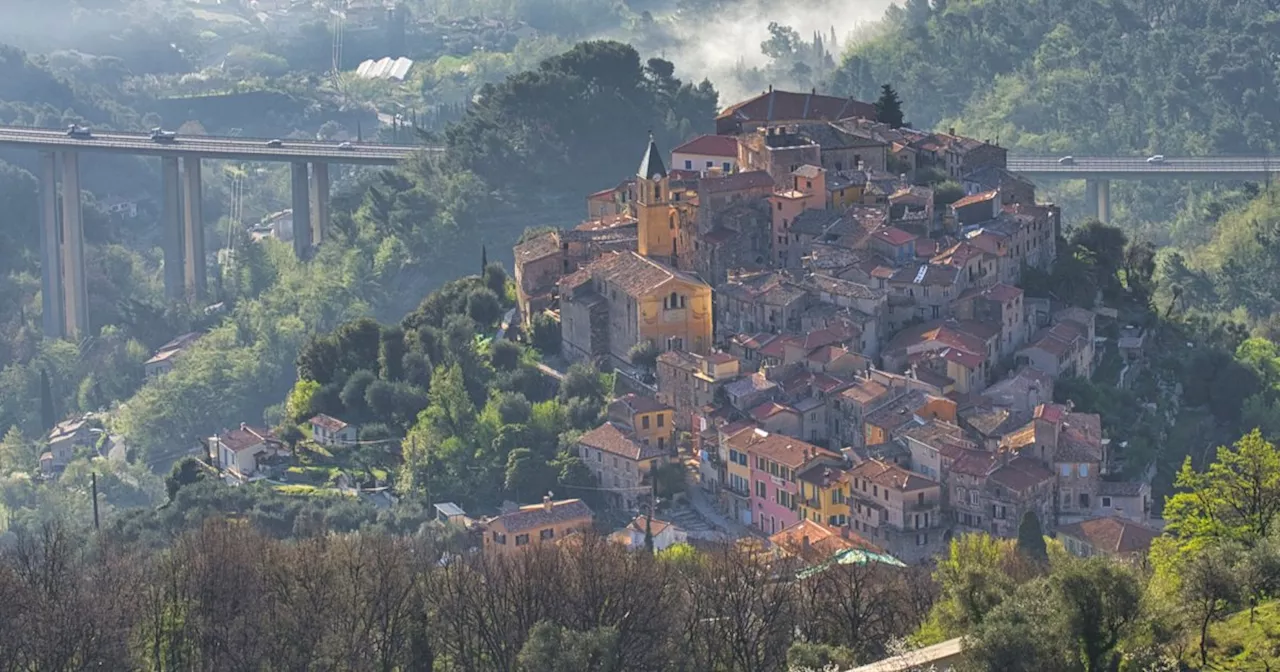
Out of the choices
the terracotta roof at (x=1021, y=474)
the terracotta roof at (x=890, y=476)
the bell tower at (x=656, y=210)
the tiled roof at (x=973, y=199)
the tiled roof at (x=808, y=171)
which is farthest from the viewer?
the bell tower at (x=656, y=210)

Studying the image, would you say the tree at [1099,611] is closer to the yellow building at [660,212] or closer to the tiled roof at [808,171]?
the tiled roof at [808,171]

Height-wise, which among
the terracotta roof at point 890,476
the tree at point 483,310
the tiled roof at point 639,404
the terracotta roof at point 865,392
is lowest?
the terracotta roof at point 890,476

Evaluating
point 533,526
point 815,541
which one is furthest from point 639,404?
point 815,541

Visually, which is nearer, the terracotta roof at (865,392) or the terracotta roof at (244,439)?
the terracotta roof at (865,392)

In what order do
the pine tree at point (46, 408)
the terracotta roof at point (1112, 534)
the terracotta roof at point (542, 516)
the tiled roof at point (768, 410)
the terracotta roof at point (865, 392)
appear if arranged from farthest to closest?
the pine tree at point (46, 408), the tiled roof at point (768, 410), the terracotta roof at point (865, 392), the terracotta roof at point (542, 516), the terracotta roof at point (1112, 534)

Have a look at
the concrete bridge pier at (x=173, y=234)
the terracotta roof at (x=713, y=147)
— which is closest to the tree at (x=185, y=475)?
the terracotta roof at (x=713, y=147)

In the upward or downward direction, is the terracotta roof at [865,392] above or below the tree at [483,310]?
below

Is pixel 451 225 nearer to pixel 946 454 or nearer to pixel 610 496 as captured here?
pixel 610 496
